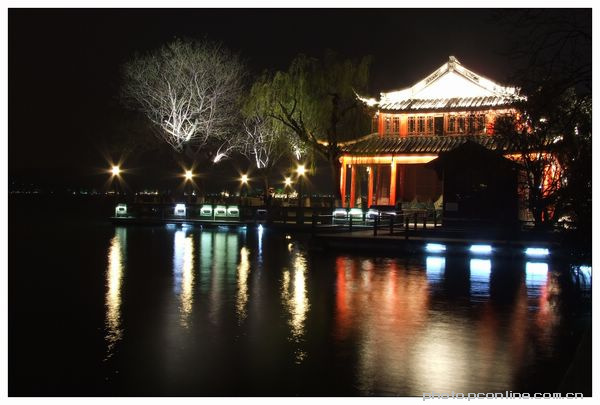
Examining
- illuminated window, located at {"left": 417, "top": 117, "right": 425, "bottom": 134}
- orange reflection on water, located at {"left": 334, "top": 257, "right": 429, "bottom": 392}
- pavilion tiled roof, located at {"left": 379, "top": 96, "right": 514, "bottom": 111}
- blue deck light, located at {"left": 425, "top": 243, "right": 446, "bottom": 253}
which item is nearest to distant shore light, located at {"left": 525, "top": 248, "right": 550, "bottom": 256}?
blue deck light, located at {"left": 425, "top": 243, "right": 446, "bottom": 253}

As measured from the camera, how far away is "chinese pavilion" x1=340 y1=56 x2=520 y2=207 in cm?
4406

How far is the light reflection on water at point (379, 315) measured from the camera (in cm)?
918

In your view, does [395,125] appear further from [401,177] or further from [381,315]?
[381,315]

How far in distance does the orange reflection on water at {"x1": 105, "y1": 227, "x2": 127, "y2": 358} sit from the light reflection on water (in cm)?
3

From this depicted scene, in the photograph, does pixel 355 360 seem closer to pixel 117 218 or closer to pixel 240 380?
pixel 240 380

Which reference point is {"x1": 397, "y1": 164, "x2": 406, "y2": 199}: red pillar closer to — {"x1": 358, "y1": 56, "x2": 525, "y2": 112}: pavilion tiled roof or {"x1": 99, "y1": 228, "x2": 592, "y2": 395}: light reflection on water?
{"x1": 358, "y1": 56, "x2": 525, "y2": 112}: pavilion tiled roof

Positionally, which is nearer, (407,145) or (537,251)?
(537,251)

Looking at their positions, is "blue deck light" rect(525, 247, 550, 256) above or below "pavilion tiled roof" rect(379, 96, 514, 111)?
below

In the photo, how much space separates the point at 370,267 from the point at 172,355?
11966mm

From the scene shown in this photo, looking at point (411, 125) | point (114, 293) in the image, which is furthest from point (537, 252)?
point (411, 125)

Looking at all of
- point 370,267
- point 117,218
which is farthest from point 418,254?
point 117,218

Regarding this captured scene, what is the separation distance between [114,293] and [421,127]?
34.1 metres

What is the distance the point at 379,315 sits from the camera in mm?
12984

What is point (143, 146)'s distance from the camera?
5575 cm
